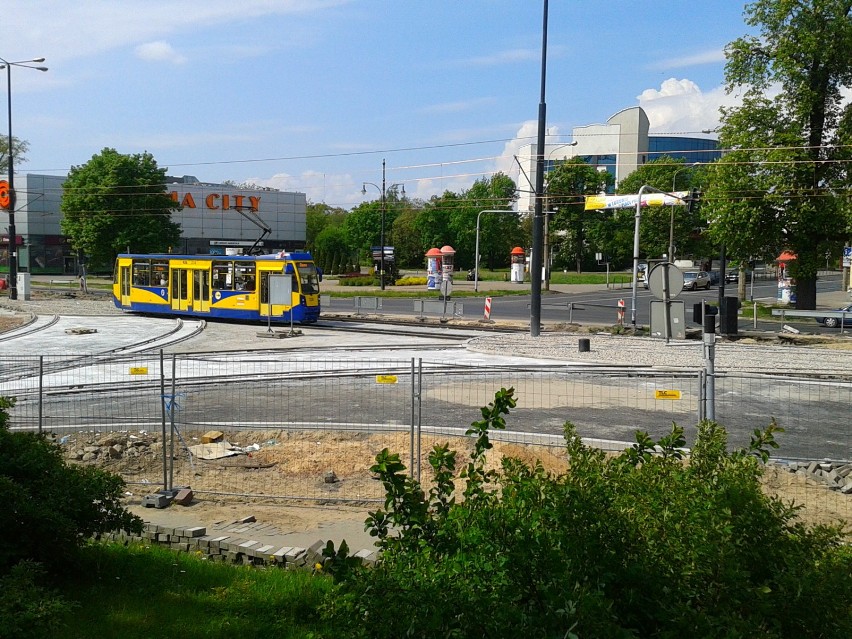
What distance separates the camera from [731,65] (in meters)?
38.5

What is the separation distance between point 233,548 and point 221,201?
73.7 metres

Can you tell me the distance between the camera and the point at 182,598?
20.3 ft

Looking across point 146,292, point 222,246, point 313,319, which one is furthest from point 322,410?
point 222,246

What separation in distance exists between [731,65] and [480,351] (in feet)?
72.6

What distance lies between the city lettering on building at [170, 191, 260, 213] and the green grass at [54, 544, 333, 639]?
69.6 meters

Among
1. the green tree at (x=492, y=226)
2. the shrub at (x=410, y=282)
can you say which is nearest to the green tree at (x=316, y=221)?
the green tree at (x=492, y=226)

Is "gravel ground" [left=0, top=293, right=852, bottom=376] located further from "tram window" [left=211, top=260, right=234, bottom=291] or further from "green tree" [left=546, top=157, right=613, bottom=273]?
"green tree" [left=546, top=157, right=613, bottom=273]

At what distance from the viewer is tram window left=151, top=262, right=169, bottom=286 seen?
37.1 m

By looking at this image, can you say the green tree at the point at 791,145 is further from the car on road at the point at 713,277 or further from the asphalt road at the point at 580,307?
the car on road at the point at 713,277

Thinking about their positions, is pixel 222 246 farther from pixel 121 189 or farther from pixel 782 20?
pixel 782 20

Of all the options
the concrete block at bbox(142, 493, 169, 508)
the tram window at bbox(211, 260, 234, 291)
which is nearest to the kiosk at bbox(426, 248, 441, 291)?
the tram window at bbox(211, 260, 234, 291)

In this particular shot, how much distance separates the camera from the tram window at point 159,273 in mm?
37125

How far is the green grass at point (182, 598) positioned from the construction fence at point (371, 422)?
271 centimetres

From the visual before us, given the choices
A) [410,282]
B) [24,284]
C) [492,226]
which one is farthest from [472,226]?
[24,284]
